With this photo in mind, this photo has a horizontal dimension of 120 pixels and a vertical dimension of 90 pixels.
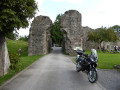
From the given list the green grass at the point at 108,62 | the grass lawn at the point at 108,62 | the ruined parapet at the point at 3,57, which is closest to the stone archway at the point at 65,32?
the grass lawn at the point at 108,62

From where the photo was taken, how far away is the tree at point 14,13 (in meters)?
7.05

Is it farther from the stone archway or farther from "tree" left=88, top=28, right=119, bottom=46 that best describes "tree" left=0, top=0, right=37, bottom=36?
"tree" left=88, top=28, right=119, bottom=46

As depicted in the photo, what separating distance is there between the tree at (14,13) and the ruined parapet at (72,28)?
16723mm

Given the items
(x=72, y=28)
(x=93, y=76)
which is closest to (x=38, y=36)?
(x=72, y=28)

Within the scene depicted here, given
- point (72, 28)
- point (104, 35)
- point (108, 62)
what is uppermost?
point (72, 28)

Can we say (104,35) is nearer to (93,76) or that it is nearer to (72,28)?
(72,28)

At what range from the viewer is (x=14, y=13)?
7.59 m

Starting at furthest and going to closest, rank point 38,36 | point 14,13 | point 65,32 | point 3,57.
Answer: point 65,32
point 38,36
point 3,57
point 14,13

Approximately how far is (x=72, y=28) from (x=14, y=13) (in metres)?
18.1

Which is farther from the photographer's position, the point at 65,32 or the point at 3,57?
the point at 65,32

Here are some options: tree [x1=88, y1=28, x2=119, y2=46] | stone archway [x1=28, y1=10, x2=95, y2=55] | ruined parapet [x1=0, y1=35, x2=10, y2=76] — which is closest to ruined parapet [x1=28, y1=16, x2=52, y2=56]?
stone archway [x1=28, y1=10, x2=95, y2=55]

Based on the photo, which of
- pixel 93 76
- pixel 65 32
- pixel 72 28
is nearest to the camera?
pixel 93 76

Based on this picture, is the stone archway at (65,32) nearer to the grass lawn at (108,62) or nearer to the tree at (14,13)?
the grass lawn at (108,62)

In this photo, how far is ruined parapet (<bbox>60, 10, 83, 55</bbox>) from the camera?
24.9 metres
